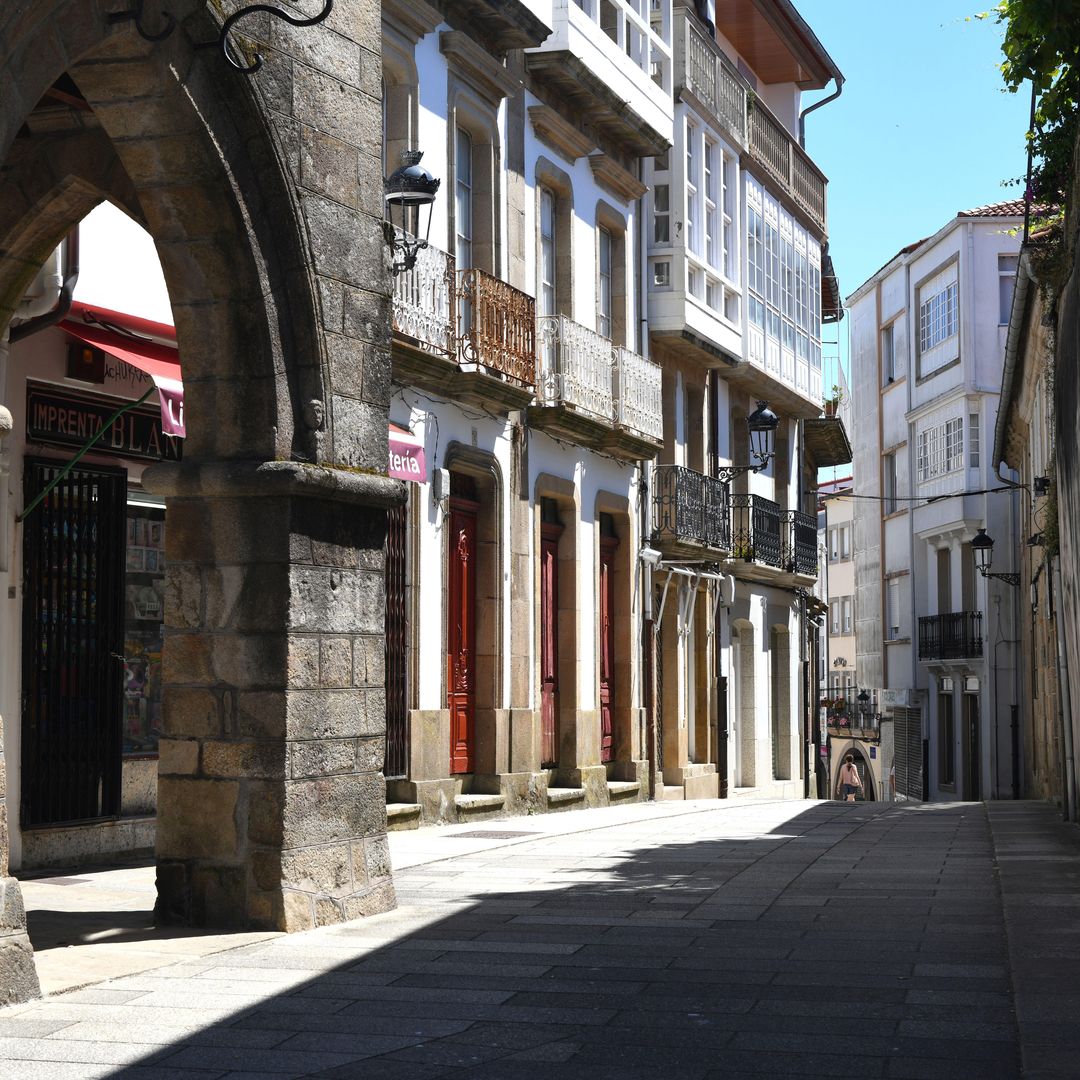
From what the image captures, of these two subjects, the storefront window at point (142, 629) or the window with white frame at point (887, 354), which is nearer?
the storefront window at point (142, 629)

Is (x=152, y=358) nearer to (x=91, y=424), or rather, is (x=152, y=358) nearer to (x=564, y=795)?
(x=91, y=424)

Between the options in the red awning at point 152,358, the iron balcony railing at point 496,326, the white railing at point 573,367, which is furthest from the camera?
the white railing at point 573,367

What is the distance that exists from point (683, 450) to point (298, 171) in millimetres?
17146

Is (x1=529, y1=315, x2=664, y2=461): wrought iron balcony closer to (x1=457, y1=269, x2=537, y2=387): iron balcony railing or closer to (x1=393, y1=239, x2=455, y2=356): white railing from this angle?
(x1=457, y1=269, x2=537, y2=387): iron balcony railing

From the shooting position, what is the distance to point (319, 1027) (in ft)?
20.2

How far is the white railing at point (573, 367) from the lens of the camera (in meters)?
19.1

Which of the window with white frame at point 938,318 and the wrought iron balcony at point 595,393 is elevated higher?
the window with white frame at point 938,318

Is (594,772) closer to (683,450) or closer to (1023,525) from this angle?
(683,450)

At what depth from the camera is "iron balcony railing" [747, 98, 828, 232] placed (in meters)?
28.6

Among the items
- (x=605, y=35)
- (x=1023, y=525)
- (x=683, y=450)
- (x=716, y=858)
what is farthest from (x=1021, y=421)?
(x=716, y=858)

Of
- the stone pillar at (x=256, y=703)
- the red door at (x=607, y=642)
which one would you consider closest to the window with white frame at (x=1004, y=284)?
the red door at (x=607, y=642)

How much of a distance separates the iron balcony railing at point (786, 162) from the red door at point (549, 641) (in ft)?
34.0

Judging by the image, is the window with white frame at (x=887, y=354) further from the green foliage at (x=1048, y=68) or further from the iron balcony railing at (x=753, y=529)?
the green foliage at (x=1048, y=68)

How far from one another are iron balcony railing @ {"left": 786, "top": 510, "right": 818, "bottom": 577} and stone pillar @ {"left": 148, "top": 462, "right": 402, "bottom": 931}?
21.7m
